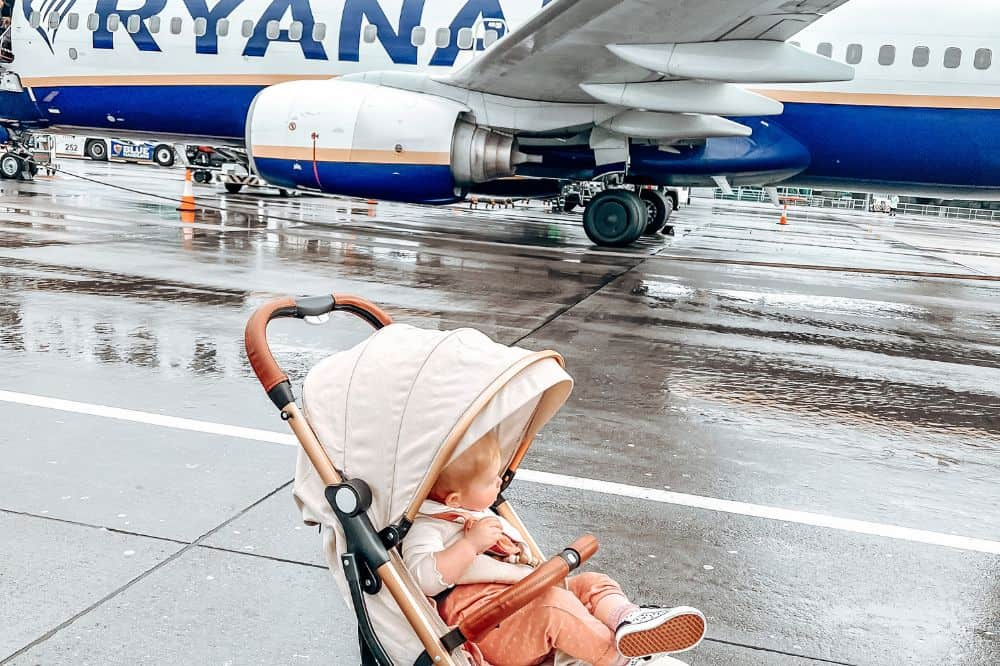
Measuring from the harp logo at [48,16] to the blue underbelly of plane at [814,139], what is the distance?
1082 millimetres

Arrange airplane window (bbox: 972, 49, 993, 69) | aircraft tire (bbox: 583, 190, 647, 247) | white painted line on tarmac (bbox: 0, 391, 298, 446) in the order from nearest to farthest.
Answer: white painted line on tarmac (bbox: 0, 391, 298, 446)
airplane window (bbox: 972, 49, 993, 69)
aircraft tire (bbox: 583, 190, 647, 247)

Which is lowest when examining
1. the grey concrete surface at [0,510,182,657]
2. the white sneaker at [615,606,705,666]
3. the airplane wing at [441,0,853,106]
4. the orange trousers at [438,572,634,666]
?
the grey concrete surface at [0,510,182,657]

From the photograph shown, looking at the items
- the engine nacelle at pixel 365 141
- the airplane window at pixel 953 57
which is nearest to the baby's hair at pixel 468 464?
the engine nacelle at pixel 365 141

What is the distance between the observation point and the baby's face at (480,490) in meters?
2.18

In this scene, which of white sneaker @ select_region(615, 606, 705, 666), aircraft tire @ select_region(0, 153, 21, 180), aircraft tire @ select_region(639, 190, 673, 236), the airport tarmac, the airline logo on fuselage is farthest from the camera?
aircraft tire @ select_region(0, 153, 21, 180)

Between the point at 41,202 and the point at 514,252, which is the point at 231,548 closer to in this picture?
the point at 514,252

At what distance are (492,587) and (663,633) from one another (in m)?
0.44

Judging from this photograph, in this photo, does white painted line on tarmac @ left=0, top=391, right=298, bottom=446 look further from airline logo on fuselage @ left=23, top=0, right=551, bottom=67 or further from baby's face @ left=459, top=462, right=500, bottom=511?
airline logo on fuselage @ left=23, top=0, right=551, bottom=67

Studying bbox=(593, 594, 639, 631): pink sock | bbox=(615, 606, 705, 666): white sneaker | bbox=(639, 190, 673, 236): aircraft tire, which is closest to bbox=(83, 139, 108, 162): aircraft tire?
bbox=(639, 190, 673, 236): aircraft tire

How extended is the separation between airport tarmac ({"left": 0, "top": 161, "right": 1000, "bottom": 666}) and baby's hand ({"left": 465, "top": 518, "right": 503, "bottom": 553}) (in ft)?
1.91

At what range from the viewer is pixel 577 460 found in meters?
4.05

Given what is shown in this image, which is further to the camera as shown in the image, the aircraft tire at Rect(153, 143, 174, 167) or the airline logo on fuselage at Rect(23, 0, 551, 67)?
→ the aircraft tire at Rect(153, 143, 174, 167)

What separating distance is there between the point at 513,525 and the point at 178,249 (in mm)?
8803

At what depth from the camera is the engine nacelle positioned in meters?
11.5
